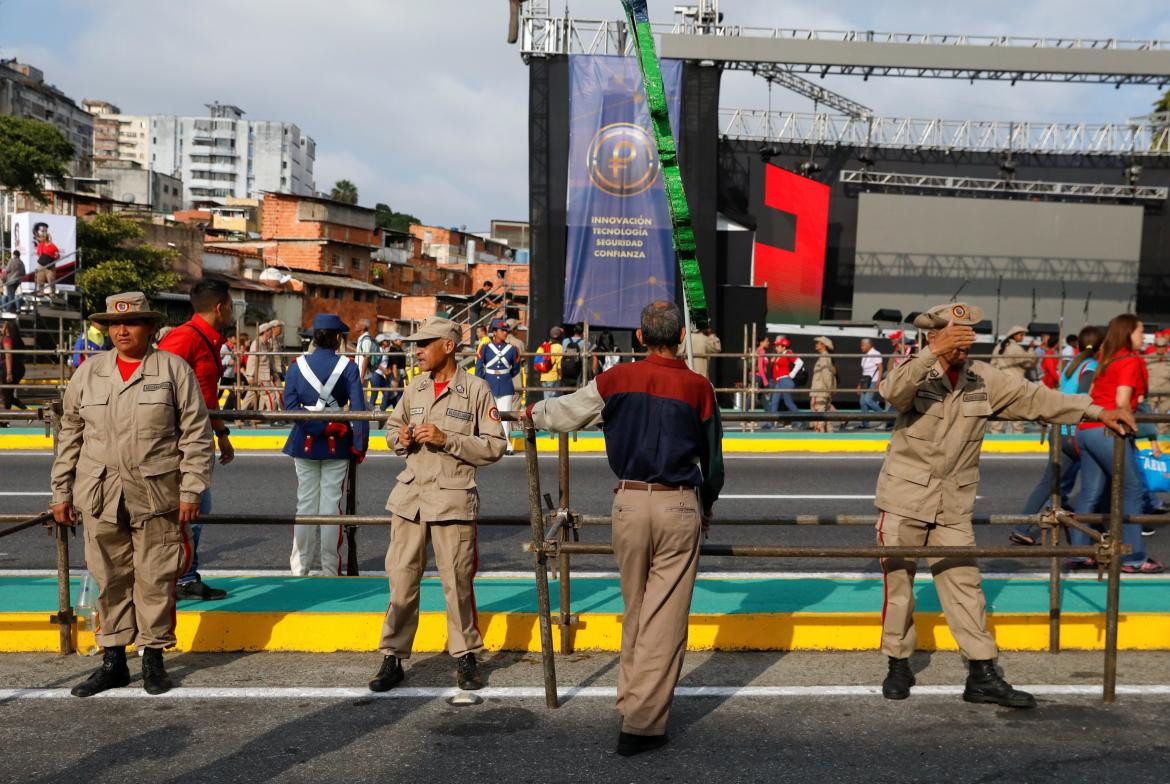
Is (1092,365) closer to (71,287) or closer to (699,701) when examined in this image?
(699,701)

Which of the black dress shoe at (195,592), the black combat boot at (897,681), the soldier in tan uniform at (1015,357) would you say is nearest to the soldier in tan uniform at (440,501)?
the black dress shoe at (195,592)

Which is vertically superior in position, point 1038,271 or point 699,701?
point 1038,271

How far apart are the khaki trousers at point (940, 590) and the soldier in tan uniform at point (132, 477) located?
11.0 ft

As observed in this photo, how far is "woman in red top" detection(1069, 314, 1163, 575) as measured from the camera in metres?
7.27

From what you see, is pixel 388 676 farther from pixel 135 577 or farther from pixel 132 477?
pixel 132 477

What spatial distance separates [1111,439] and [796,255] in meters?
24.1

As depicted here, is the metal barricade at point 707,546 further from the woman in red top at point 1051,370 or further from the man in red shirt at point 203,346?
the woman in red top at point 1051,370

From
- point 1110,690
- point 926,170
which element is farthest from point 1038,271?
point 1110,690

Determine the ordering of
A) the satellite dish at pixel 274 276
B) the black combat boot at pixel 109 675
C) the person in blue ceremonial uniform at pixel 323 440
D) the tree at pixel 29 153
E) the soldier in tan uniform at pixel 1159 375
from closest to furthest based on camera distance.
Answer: the black combat boot at pixel 109 675 < the person in blue ceremonial uniform at pixel 323 440 < the soldier in tan uniform at pixel 1159 375 < the tree at pixel 29 153 < the satellite dish at pixel 274 276

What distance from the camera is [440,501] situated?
521cm

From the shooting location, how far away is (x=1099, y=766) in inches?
168

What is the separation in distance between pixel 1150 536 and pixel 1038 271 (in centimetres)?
2621

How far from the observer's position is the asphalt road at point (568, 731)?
4.21 metres

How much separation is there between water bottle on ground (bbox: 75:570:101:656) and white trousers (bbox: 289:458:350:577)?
1.42m
